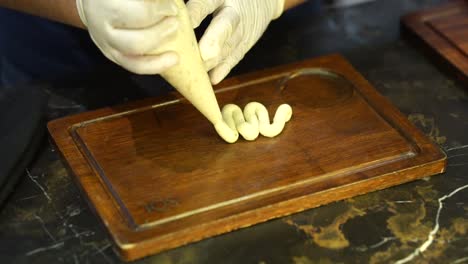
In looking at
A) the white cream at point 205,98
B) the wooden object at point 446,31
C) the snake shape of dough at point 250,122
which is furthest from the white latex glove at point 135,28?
the wooden object at point 446,31

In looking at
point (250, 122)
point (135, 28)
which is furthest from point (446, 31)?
point (135, 28)

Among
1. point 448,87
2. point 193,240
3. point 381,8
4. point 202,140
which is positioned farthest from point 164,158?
point 381,8

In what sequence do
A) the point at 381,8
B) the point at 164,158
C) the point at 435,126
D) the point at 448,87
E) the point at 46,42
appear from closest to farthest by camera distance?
A: the point at 164,158
the point at 435,126
the point at 448,87
the point at 46,42
the point at 381,8

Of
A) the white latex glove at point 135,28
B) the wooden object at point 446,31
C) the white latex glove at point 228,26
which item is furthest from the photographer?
the wooden object at point 446,31

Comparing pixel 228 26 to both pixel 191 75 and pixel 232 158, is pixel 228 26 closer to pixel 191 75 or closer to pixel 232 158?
pixel 191 75

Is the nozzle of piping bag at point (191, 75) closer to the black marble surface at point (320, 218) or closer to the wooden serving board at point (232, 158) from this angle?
the wooden serving board at point (232, 158)

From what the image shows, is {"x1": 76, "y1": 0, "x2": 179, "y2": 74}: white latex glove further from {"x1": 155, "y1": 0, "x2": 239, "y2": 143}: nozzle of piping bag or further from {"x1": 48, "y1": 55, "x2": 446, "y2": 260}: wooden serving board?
{"x1": 48, "y1": 55, "x2": 446, "y2": 260}: wooden serving board

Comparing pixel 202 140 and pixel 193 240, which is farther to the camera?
pixel 202 140

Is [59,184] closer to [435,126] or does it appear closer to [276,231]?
[276,231]
